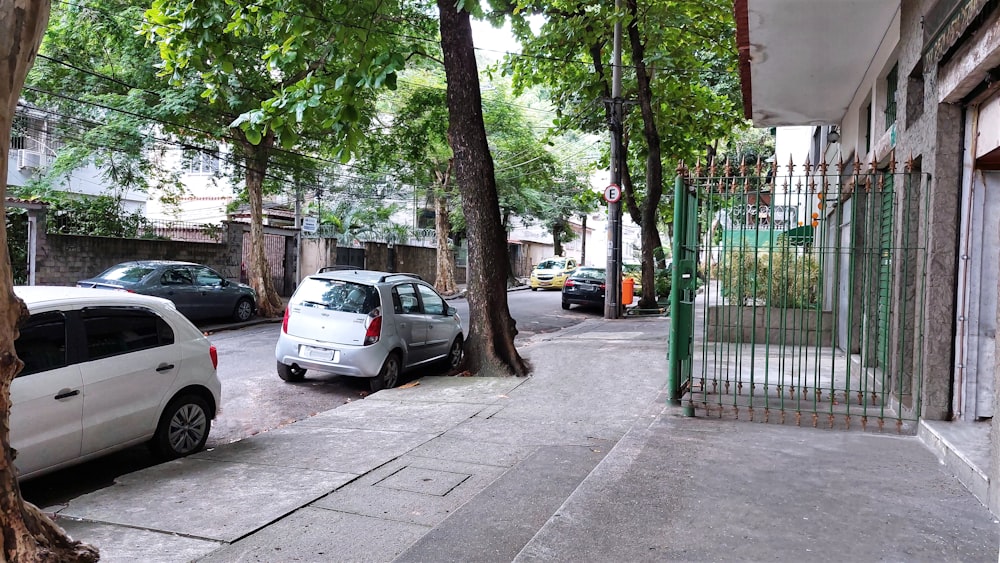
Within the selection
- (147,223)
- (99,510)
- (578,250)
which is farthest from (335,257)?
(578,250)

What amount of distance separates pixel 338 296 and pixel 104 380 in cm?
392

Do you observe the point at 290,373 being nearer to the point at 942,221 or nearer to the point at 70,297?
the point at 70,297

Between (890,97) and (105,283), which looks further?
(105,283)

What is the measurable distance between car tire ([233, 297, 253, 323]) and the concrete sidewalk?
1049 centimetres

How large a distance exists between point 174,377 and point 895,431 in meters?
6.15

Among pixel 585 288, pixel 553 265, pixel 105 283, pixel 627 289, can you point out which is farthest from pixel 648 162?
pixel 553 265

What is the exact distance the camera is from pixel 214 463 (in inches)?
236

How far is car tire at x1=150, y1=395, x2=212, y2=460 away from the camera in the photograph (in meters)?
6.11

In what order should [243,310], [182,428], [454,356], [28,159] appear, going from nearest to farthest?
[182,428], [454,356], [243,310], [28,159]

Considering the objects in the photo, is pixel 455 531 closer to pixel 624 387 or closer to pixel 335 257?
pixel 624 387

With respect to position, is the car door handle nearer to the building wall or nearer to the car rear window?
the car rear window

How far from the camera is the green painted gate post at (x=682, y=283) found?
21.5ft

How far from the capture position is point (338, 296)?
30.4 feet

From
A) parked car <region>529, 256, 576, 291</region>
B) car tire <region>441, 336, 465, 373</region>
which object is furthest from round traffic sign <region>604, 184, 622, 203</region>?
parked car <region>529, 256, 576, 291</region>
